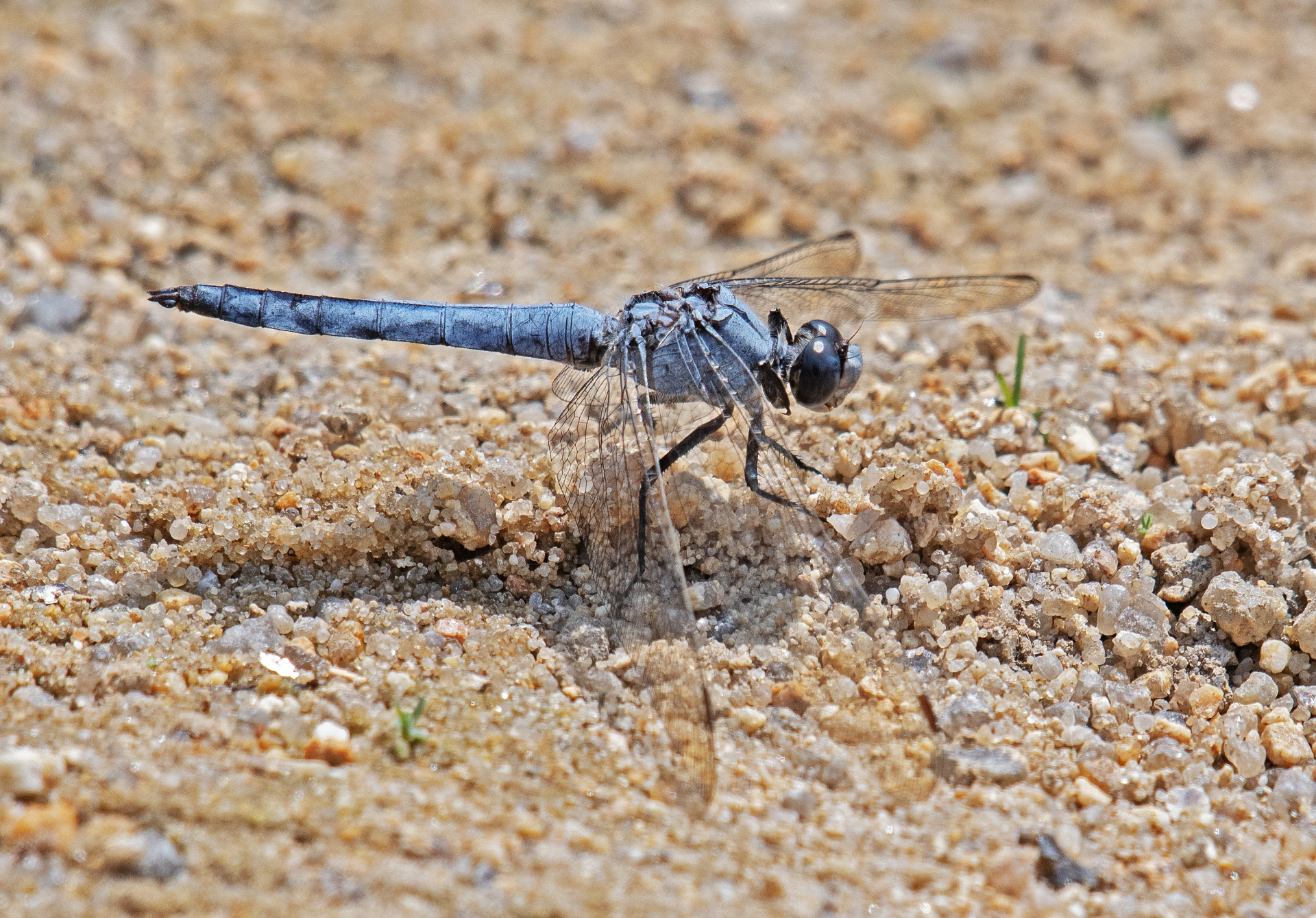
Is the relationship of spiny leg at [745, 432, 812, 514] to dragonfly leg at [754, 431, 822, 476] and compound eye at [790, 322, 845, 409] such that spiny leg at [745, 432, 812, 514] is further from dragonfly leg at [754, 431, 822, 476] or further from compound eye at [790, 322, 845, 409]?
compound eye at [790, 322, 845, 409]

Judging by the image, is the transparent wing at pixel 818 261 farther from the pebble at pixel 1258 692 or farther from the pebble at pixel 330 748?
the pebble at pixel 330 748

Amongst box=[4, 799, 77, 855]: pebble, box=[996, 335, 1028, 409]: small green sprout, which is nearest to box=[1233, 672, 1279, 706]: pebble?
box=[996, 335, 1028, 409]: small green sprout

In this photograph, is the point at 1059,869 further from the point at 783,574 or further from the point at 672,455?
the point at 672,455

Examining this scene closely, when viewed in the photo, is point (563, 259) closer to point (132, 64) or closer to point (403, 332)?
point (403, 332)

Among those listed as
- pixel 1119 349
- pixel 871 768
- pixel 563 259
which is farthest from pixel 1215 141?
pixel 871 768

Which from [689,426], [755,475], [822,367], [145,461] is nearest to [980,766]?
[755,475]
